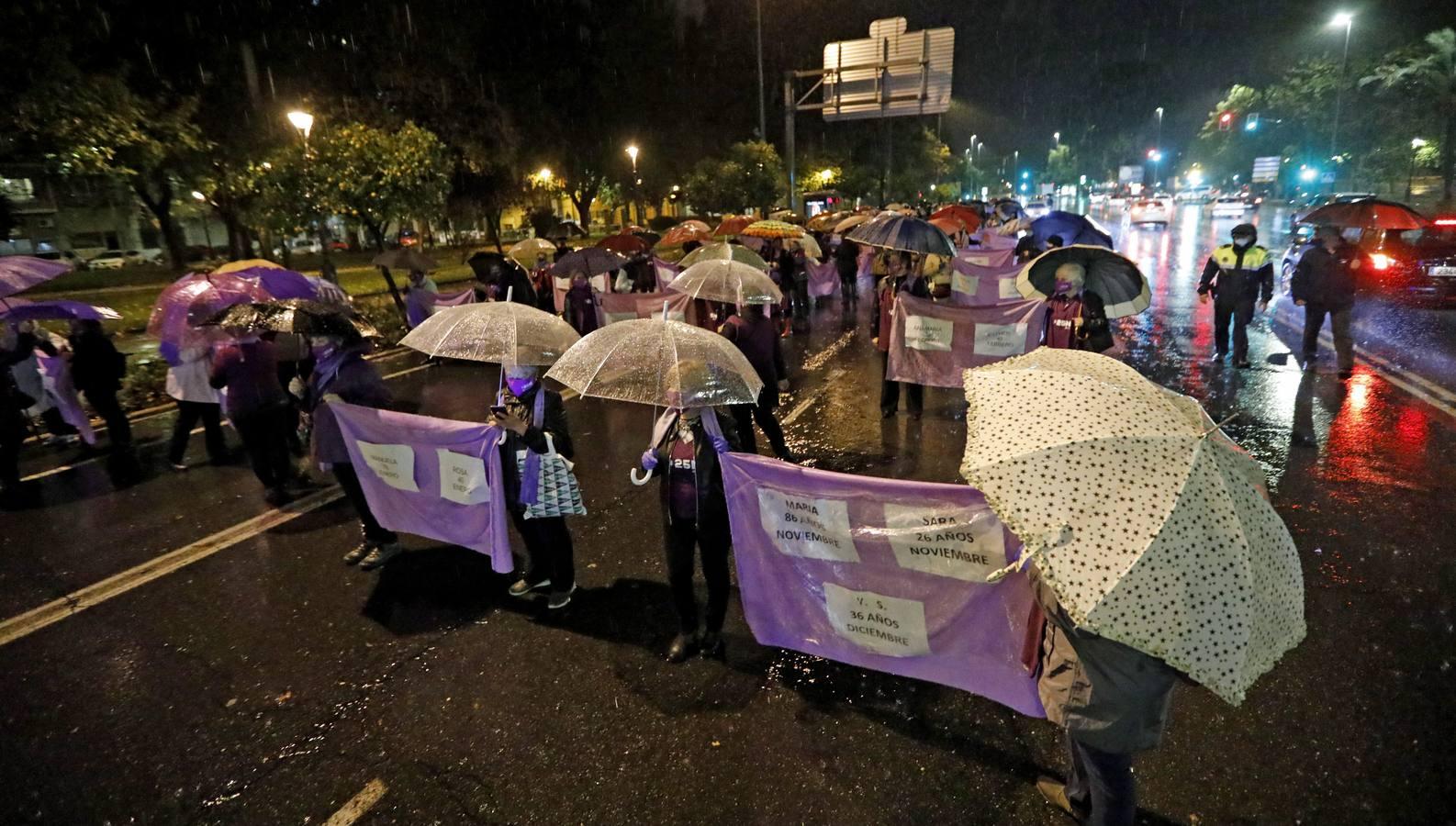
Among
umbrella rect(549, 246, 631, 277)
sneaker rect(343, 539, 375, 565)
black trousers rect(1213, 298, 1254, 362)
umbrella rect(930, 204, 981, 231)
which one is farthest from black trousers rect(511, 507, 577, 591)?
umbrella rect(930, 204, 981, 231)

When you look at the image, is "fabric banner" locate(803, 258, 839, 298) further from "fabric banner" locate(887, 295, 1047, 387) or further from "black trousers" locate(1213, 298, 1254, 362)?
"fabric banner" locate(887, 295, 1047, 387)

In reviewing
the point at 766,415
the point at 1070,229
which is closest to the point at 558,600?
the point at 766,415

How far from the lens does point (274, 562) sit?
18.4 ft

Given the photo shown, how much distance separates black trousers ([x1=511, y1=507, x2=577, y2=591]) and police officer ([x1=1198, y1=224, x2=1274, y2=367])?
9.35 meters

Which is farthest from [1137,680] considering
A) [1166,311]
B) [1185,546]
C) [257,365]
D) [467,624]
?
[1166,311]

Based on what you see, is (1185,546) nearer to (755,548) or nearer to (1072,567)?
(1072,567)

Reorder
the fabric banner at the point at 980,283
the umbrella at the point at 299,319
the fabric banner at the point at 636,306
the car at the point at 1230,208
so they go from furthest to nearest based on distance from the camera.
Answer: the car at the point at 1230,208
the fabric banner at the point at 980,283
the fabric banner at the point at 636,306
the umbrella at the point at 299,319

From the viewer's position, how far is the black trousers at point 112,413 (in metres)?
7.94

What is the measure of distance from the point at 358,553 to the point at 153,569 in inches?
63.9

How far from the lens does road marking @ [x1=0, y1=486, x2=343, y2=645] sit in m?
4.91

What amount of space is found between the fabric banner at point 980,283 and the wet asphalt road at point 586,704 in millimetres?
6990

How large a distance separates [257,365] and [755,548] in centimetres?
507

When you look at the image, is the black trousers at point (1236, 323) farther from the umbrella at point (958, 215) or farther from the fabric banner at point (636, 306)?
the umbrella at point (958, 215)

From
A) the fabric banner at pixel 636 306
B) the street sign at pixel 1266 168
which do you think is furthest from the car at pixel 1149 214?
the fabric banner at pixel 636 306
